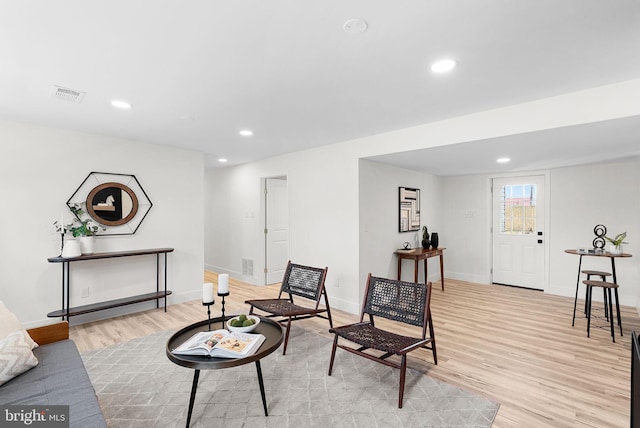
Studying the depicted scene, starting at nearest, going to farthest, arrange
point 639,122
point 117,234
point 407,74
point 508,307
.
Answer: point 407,74
point 639,122
point 117,234
point 508,307

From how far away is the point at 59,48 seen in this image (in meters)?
1.93

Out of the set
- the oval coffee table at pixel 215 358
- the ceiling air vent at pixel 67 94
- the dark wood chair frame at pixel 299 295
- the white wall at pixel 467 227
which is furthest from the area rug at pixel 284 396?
the white wall at pixel 467 227

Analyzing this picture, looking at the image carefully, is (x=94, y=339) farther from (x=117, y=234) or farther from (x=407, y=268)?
(x=407, y=268)

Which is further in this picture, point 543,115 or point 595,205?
point 595,205

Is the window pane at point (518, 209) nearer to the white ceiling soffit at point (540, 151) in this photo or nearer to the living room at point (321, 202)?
the living room at point (321, 202)

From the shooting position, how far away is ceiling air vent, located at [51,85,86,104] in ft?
8.37

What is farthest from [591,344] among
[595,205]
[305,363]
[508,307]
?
[305,363]

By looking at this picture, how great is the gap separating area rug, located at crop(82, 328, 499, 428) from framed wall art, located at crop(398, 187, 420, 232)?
2705 mm

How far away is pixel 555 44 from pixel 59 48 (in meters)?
2.94

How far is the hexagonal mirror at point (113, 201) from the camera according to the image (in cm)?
389

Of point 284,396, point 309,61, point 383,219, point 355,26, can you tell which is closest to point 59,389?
point 284,396

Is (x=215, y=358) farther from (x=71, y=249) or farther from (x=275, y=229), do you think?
(x=275, y=229)

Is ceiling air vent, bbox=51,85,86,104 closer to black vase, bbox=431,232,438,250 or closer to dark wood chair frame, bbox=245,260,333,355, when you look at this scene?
dark wood chair frame, bbox=245,260,333,355

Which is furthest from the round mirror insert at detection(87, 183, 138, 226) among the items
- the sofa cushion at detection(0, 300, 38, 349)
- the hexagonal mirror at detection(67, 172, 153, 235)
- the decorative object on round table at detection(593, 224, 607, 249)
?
the decorative object on round table at detection(593, 224, 607, 249)
